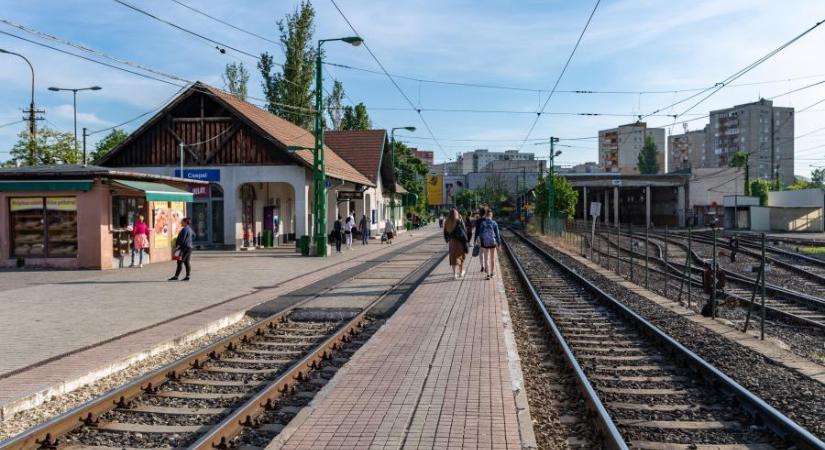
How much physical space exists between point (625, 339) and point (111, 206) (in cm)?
1616

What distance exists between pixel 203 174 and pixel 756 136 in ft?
433

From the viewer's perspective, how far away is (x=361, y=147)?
1946 inches

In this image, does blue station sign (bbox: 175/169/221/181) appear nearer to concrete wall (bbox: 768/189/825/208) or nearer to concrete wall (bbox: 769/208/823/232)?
concrete wall (bbox: 769/208/823/232)

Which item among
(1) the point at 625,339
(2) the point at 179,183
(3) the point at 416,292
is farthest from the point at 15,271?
(1) the point at 625,339

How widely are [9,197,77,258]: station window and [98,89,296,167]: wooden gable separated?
1208 centimetres

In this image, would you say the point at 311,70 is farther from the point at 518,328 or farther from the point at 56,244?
the point at 518,328

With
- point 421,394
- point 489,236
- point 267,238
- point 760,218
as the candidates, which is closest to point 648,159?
point 760,218

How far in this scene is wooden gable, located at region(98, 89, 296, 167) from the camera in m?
32.0

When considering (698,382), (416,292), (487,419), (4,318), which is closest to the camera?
(487,419)

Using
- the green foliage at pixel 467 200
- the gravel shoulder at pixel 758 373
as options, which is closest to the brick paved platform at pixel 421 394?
the gravel shoulder at pixel 758 373

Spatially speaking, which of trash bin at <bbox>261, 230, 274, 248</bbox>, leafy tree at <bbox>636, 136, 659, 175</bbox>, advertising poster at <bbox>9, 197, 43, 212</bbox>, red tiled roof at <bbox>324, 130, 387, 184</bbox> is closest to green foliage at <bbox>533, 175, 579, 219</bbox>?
red tiled roof at <bbox>324, 130, 387, 184</bbox>

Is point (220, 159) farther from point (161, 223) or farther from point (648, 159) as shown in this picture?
point (648, 159)

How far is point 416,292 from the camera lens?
14.9 meters

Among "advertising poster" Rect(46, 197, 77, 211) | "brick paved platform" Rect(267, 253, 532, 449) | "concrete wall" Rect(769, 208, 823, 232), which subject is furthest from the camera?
"concrete wall" Rect(769, 208, 823, 232)
